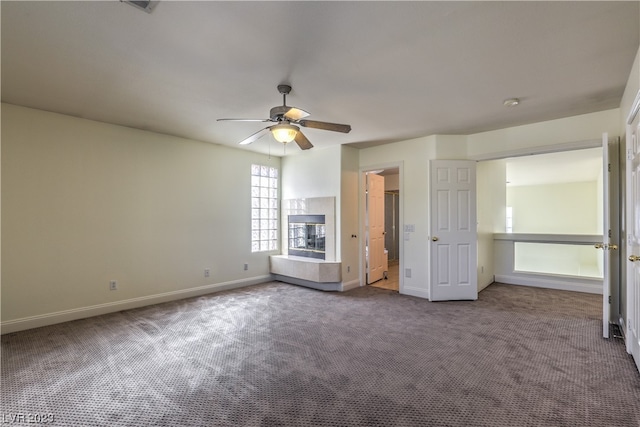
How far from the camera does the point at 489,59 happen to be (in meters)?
2.48

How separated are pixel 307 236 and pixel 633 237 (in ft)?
14.3

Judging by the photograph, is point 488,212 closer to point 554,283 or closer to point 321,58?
point 554,283

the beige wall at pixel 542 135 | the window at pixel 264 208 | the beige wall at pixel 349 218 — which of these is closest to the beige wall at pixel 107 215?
the window at pixel 264 208

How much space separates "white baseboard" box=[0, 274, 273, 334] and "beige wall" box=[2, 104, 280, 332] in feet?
0.07

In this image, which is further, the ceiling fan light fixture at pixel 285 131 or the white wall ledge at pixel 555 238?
the white wall ledge at pixel 555 238

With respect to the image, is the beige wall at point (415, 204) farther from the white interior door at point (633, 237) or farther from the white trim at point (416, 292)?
the white interior door at point (633, 237)

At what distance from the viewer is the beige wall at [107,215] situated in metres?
3.47

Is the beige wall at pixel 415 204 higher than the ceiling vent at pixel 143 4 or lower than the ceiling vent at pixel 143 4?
lower

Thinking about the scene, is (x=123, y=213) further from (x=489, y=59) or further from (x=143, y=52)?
(x=489, y=59)

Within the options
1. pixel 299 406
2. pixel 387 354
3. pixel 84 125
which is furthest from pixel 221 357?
pixel 84 125

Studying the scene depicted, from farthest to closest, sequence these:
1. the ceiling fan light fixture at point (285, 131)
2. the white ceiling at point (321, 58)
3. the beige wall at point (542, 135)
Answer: the beige wall at point (542, 135)
the ceiling fan light fixture at point (285, 131)
the white ceiling at point (321, 58)

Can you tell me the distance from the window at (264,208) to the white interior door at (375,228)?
1885mm

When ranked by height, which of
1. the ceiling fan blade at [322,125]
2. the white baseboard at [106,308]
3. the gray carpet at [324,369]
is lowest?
the gray carpet at [324,369]

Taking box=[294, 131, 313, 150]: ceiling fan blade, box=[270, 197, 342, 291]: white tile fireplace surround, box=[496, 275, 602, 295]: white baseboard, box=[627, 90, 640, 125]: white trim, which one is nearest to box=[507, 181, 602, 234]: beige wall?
→ box=[496, 275, 602, 295]: white baseboard
